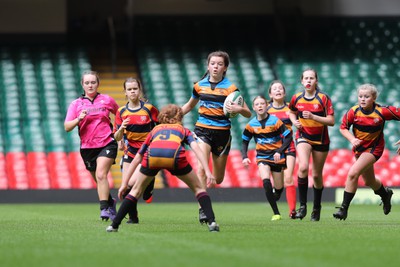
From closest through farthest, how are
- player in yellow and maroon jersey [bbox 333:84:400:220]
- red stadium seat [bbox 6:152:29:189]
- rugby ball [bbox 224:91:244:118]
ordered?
rugby ball [bbox 224:91:244:118] < player in yellow and maroon jersey [bbox 333:84:400:220] < red stadium seat [bbox 6:152:29:189]

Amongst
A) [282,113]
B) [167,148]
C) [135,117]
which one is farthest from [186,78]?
[167,148]

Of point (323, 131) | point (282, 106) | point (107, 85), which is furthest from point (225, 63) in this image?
point (107, 85)

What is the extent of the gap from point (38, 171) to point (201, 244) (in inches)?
609

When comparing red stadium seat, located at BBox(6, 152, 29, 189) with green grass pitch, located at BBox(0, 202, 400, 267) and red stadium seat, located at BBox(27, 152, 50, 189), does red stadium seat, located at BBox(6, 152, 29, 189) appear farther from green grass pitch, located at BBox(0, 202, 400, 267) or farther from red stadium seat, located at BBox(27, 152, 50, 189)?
green grass pitch, located at BBox(0, 202, 400, 267)

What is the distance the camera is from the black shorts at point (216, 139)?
13.2 m

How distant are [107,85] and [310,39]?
6.92 meters

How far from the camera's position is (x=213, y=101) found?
1315 centimetres

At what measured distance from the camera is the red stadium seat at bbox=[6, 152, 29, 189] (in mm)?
24094

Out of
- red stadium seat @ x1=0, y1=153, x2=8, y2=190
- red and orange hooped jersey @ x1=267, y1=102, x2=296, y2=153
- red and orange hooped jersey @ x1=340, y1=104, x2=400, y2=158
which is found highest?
red and orange hooped jersey @ x1=267, y1=102, x2=296, y2=153

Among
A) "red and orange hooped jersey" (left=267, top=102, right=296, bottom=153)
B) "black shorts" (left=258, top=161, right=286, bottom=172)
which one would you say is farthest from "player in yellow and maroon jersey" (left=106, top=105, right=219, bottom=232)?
Result: "red and orange hooped jersey" (left=267, top=102, right=296, bottom=153)

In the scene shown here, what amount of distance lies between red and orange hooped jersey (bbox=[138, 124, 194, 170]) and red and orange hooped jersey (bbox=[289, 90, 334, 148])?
3.46 meters

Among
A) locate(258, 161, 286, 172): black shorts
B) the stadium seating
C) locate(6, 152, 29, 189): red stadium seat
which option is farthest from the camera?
the stadium seating

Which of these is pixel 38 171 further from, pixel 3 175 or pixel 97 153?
pixel 97 153

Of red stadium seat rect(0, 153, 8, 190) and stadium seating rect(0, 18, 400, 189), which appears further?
stadium seating rect(0, 18, 400, 189)
